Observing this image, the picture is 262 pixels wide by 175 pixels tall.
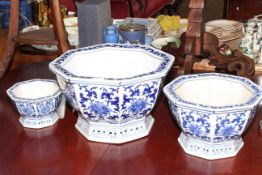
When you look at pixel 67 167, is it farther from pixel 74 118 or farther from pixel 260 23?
pixel 260 23

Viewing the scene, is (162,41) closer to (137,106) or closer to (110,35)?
(110,35)

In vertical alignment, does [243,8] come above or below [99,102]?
below

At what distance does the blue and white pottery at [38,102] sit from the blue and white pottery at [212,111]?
0.73 ft

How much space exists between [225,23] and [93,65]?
64cm

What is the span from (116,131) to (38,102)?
0.15 metres

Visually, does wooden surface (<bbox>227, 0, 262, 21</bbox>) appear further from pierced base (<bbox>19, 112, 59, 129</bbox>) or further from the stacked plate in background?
pierced base (<bbox>19, 112, 59, 129</bbox>)

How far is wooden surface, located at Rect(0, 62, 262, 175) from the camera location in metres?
0.67

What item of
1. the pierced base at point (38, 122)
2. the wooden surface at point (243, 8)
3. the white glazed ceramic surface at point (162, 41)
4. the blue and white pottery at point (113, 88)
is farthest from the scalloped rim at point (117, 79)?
the wooden surface at point (243, 8)

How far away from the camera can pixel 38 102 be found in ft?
2.50

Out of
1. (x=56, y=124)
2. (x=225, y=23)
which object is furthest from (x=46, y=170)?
(x=225, y=23)

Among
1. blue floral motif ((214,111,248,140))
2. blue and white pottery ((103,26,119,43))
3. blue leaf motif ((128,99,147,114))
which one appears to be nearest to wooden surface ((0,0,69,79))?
blue and white pottery ((103,26,119,43))

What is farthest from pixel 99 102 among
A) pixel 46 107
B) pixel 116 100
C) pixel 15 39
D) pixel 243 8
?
pixel 243 8

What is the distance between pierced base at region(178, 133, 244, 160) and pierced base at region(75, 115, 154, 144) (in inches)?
3.7

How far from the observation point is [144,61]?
0.83m
